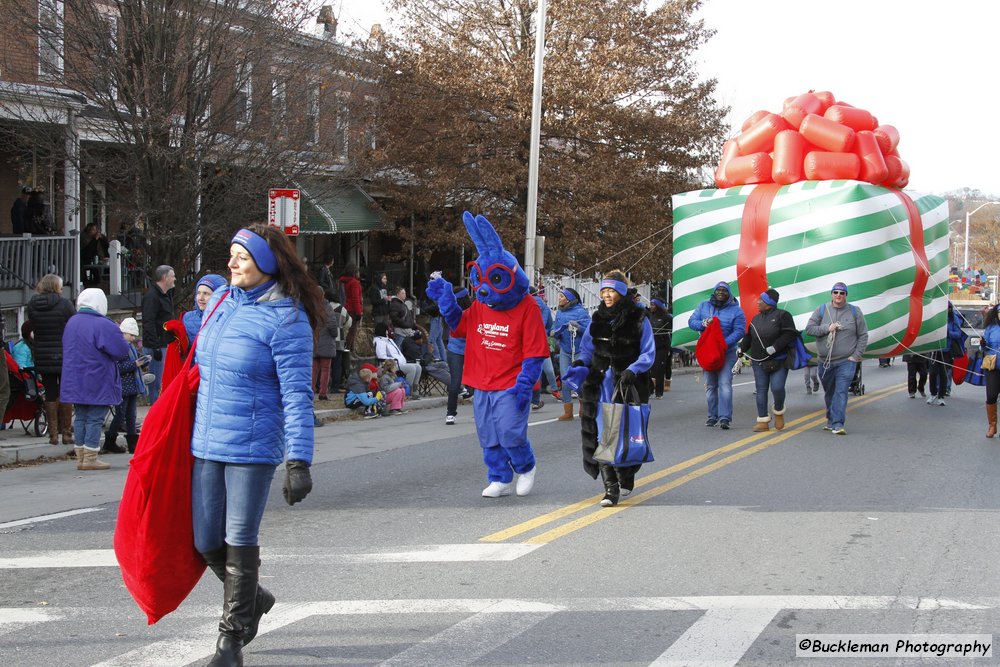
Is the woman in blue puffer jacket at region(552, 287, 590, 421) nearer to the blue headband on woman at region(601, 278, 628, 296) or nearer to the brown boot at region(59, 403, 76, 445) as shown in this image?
the blue headband on woman at region(601, 278, 628, 296)

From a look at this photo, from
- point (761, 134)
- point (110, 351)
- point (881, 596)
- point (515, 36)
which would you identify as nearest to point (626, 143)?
point (515, 36)

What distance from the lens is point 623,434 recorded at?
8.30 meters

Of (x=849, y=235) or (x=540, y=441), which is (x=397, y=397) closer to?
(x=540, y=441)

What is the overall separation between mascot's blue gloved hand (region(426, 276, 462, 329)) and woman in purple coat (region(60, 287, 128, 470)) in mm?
3316

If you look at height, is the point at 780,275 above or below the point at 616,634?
above

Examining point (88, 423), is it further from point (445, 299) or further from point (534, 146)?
point (534, 146)

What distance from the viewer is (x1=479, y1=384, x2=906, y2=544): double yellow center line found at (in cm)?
741

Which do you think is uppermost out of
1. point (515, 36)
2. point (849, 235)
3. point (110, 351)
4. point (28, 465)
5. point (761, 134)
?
point (515, 36)

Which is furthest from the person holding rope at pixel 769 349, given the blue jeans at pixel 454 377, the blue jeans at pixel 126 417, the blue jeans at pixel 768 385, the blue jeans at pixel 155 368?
the blue jeans at pixel 126 417

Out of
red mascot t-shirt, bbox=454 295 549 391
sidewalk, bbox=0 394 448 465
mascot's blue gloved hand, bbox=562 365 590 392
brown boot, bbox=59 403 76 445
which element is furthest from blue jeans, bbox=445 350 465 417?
mascot's blue gloved hand, bbox=562 365 590 392

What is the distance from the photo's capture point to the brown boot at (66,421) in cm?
1159

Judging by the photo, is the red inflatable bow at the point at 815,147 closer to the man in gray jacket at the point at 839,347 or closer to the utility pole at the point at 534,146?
the man in gray jacket at the point at 839,347

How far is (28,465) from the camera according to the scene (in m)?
10.7

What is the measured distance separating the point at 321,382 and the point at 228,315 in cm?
1148
